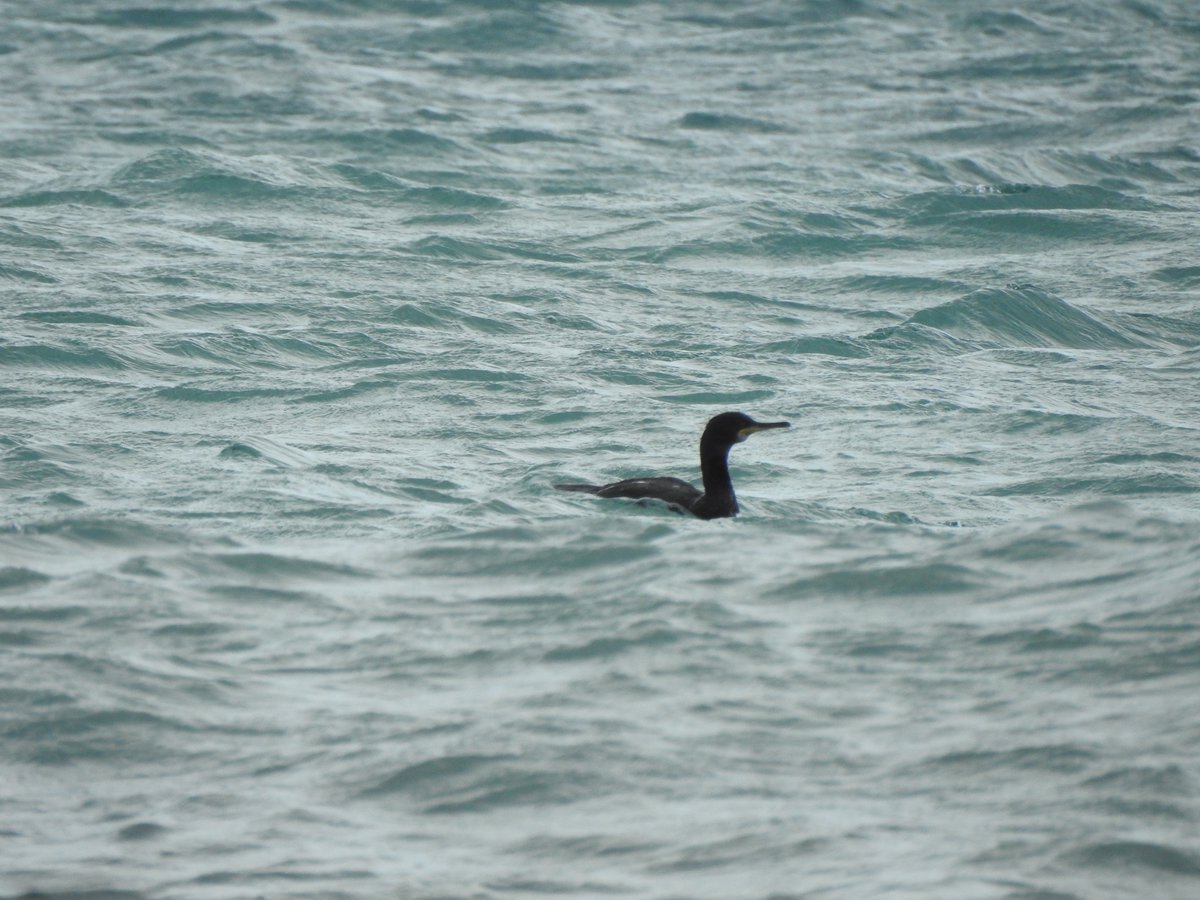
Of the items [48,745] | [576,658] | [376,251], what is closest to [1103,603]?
[576,658]

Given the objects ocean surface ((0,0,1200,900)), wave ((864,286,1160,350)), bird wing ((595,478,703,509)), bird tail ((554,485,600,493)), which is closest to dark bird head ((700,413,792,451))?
bird wing ((595,478,703,509))

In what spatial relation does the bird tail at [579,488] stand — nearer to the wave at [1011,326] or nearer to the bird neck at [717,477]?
the bird neck at [717,477]

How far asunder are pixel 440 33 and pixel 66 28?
5.12 m

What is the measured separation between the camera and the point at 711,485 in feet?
27.8

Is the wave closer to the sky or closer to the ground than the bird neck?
closer to the ground

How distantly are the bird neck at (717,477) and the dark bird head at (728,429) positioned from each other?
0.09 feet

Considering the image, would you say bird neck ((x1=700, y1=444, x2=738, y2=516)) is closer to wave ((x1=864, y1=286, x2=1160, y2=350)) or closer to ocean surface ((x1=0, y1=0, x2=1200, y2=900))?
ocean surface ((x1=0, y1=0, x2=1200, y2=900))

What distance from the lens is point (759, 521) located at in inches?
331

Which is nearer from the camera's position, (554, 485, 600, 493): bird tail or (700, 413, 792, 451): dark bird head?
(700, 413, 792, 451): dark bird head

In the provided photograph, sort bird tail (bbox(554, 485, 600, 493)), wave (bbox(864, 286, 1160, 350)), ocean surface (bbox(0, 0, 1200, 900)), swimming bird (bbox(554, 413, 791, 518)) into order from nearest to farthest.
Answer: ocean surface (bbox(0, 0, 1200, 900))
swimming bird (bbox(554, 413, 791, 518))
bird tail (bbox(554, 485, 600, 493))
wave (bbox(864, 286, 1160, 350))

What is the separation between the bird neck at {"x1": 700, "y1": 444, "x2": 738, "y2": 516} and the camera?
8.44 meters

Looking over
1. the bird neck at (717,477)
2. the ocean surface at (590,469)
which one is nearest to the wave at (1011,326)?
the ocean surface at (590,469)

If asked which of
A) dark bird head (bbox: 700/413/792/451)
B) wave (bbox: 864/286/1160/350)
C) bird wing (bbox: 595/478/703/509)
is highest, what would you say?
dark bird head (bbox: 700/413/792/451)

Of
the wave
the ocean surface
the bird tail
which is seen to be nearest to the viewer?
the ocean surface
